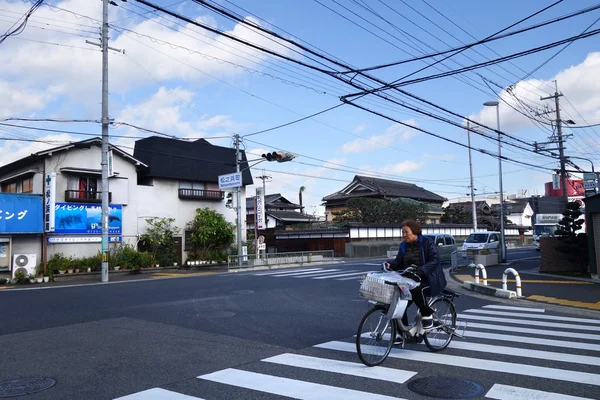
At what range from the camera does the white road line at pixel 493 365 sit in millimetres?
5234

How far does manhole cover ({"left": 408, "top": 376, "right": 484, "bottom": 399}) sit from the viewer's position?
472 centimetres

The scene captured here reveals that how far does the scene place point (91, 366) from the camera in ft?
19.3

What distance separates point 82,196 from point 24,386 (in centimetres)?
2250

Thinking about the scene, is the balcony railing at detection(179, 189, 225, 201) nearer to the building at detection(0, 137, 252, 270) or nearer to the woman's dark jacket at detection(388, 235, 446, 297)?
the building at detection(0, 137, 252, 270)

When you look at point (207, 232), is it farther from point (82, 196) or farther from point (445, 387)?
point (445, 387)

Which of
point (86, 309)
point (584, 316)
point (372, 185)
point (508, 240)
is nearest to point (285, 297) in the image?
point (86, 309)

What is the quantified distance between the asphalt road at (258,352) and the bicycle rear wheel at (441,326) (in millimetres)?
148

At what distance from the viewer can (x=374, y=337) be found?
584cm

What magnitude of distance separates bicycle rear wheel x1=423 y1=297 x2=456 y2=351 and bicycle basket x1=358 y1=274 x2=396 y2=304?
3.23 feet

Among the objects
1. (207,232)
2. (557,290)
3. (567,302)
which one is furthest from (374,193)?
(567,302)

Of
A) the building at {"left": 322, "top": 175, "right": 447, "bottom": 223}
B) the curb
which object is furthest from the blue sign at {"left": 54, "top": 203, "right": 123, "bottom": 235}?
the building at {"left": 322, "top": 175, "right": 447, "bottom": 223}

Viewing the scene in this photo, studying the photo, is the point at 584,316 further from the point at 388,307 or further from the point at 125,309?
the point at 125,309

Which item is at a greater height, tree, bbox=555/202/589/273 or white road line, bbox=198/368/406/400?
tree, bbox=555/202/589/273

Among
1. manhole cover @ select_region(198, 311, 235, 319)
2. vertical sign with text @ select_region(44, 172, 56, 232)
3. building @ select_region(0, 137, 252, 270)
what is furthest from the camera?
building @ select_region(0, 137, 252, 270)
